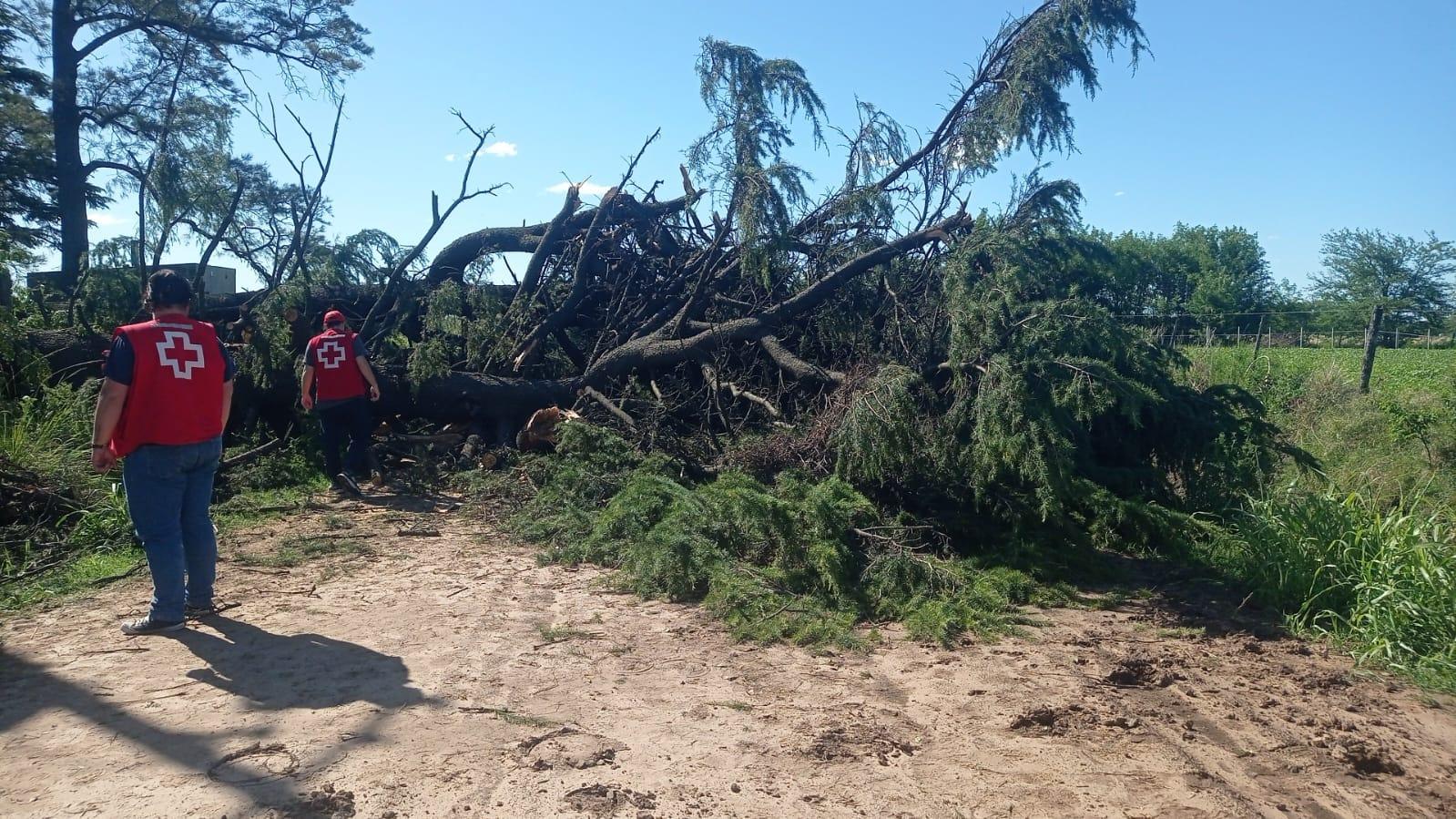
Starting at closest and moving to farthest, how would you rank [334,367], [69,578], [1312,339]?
[69,578], [334,367], [1312,339]

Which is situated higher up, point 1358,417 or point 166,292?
point 166,292

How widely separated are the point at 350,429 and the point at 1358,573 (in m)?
7.02

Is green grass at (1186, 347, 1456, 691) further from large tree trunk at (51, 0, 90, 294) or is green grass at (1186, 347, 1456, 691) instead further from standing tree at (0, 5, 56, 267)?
standing tree at (0, 5, 56, 267)

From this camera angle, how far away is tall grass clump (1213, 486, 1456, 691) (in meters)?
→ 4.44

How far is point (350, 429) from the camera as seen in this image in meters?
7.91

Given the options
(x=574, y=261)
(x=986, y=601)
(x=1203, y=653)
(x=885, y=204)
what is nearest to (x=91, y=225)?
(x=574, y=261)

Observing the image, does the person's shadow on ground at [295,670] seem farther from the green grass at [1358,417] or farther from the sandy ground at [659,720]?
the green grass at [1358,417]

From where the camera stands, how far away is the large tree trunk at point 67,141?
1252 centimetres

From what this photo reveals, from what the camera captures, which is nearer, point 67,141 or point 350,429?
point 350,429

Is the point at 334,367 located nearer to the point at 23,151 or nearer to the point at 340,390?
the point at 340,390

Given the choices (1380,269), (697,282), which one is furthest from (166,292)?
(1380,269)

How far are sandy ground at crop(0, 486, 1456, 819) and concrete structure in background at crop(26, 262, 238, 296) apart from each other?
5.35 metres

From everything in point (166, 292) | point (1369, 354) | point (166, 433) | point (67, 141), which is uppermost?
point (67, 141)

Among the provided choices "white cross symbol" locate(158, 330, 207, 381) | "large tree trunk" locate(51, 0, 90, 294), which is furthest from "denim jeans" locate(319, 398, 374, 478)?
"large tree trunk" locate(51, 0, 90, 294)
